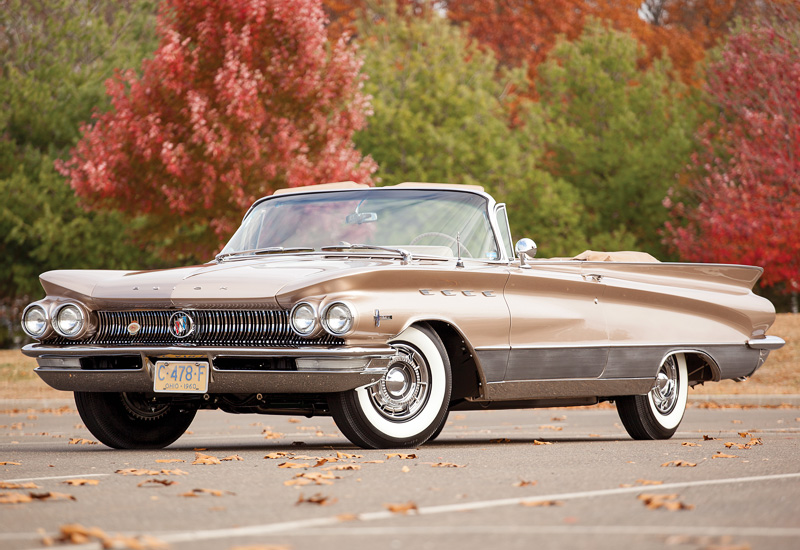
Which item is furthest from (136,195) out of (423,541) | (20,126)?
(423,541)

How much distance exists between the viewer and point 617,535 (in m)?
4.89

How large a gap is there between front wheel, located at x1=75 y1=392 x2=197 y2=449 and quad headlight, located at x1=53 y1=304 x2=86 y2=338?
0.57 m

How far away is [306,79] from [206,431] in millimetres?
9309

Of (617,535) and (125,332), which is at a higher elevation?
(125,332)

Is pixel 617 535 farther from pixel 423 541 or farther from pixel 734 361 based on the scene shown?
pixel 734 361

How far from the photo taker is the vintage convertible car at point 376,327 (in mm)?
8008

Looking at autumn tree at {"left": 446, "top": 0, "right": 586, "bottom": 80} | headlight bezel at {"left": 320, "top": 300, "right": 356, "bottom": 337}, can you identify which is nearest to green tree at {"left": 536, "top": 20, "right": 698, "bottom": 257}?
autumn tree at {"left": 446, "top": 0, "right": 586, "bottom": 80}

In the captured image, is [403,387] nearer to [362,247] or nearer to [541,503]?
[362,247]

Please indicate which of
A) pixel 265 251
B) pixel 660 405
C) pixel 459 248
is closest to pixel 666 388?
pixel 660 405

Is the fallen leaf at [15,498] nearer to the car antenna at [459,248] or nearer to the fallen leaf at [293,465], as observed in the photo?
the fallen leaf at [293,465]

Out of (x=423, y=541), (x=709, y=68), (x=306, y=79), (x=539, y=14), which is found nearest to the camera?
(x=423, y=541)

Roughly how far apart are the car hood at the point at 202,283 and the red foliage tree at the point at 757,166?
15333 millimetres

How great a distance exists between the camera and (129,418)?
9.15 meters

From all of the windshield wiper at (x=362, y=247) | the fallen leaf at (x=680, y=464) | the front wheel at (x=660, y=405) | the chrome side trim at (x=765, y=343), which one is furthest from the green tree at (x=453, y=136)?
the fallen leaf at (x=680, y=464)
